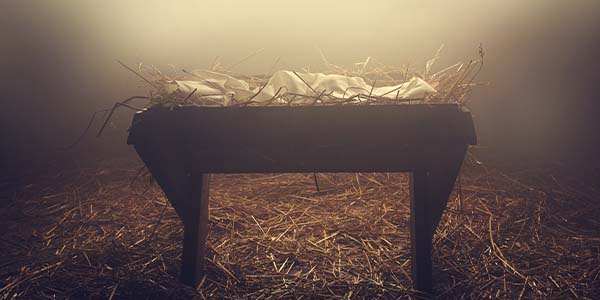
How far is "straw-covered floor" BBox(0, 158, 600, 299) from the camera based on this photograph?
153cm

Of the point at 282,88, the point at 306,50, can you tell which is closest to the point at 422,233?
the point at 282,88

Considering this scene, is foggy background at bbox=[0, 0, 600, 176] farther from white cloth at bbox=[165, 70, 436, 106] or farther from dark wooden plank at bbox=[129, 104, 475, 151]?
dark wooden plank at bbox=[129, 104, 475, 151]

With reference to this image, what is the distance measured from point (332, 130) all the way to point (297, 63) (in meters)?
2.41

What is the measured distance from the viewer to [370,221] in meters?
2.14

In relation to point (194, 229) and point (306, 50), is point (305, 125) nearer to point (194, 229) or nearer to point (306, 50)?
point (194, 229)

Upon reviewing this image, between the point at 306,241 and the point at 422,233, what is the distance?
609 mm

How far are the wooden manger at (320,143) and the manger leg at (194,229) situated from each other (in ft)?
0.18

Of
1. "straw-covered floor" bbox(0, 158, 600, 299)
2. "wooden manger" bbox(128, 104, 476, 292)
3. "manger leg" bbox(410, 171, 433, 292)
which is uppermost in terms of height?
"wooden manger" bbox(128, 104, 476, 292)

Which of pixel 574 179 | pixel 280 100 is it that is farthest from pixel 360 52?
pixel 280 100

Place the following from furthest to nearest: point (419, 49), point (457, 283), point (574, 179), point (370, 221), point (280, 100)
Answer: point (419, 49) → point (574, 179) → point (370, 221) → point (457, 283) → point (280, 100)

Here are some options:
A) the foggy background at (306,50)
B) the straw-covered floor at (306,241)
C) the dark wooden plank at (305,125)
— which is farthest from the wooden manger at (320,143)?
the foggy background at (306,50)

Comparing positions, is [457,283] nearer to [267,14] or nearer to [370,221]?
[370,221]

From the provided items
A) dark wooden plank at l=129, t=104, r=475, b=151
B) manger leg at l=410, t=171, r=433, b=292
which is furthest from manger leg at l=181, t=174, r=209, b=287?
manger leg at l=410, t=171, r=433, b=292

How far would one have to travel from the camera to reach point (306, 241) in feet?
6.29
